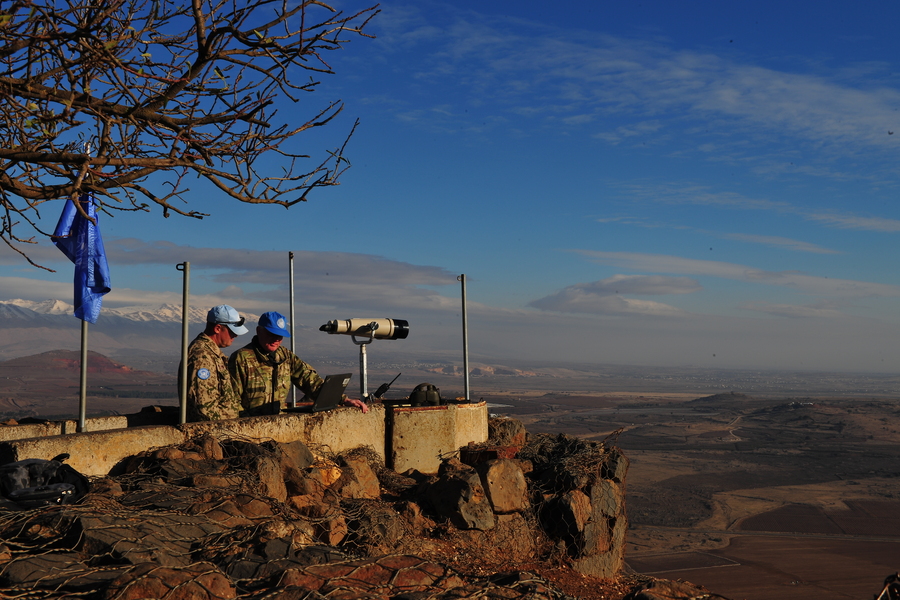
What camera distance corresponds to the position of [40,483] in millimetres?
5688

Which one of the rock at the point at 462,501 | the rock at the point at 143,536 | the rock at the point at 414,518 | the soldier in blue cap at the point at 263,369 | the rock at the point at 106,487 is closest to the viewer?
the rock at the point at 143,536

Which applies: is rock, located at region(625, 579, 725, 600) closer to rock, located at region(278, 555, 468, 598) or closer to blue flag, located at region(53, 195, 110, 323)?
rock, located at region(278, 555, 468, 598)

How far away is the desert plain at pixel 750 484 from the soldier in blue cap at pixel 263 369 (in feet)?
14.0

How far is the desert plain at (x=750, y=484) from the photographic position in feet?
113

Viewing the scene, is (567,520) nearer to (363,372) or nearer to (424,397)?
(424,397)

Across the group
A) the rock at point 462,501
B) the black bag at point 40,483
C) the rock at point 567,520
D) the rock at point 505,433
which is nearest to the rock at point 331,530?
the rock at point 462,501

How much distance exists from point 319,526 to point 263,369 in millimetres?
2618

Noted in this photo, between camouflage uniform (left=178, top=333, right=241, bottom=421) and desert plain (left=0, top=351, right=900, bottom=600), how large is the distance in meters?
4.79

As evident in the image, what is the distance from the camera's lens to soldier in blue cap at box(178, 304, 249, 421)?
8031mm

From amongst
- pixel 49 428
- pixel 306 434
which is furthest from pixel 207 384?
pixel 49 428

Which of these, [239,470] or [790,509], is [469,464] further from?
[790,509]

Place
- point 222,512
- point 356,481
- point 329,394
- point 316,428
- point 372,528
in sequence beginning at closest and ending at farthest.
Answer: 1. point 222,512
2. point 372,528
3. point 356,481
4. point 316,428
5. point 329,394

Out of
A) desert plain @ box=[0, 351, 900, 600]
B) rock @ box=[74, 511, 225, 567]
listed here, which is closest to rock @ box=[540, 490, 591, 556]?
desert plain @ box=[0, 351, 900, 600]

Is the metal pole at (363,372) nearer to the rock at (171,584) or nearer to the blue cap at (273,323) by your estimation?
the blue cap at (273,323)
